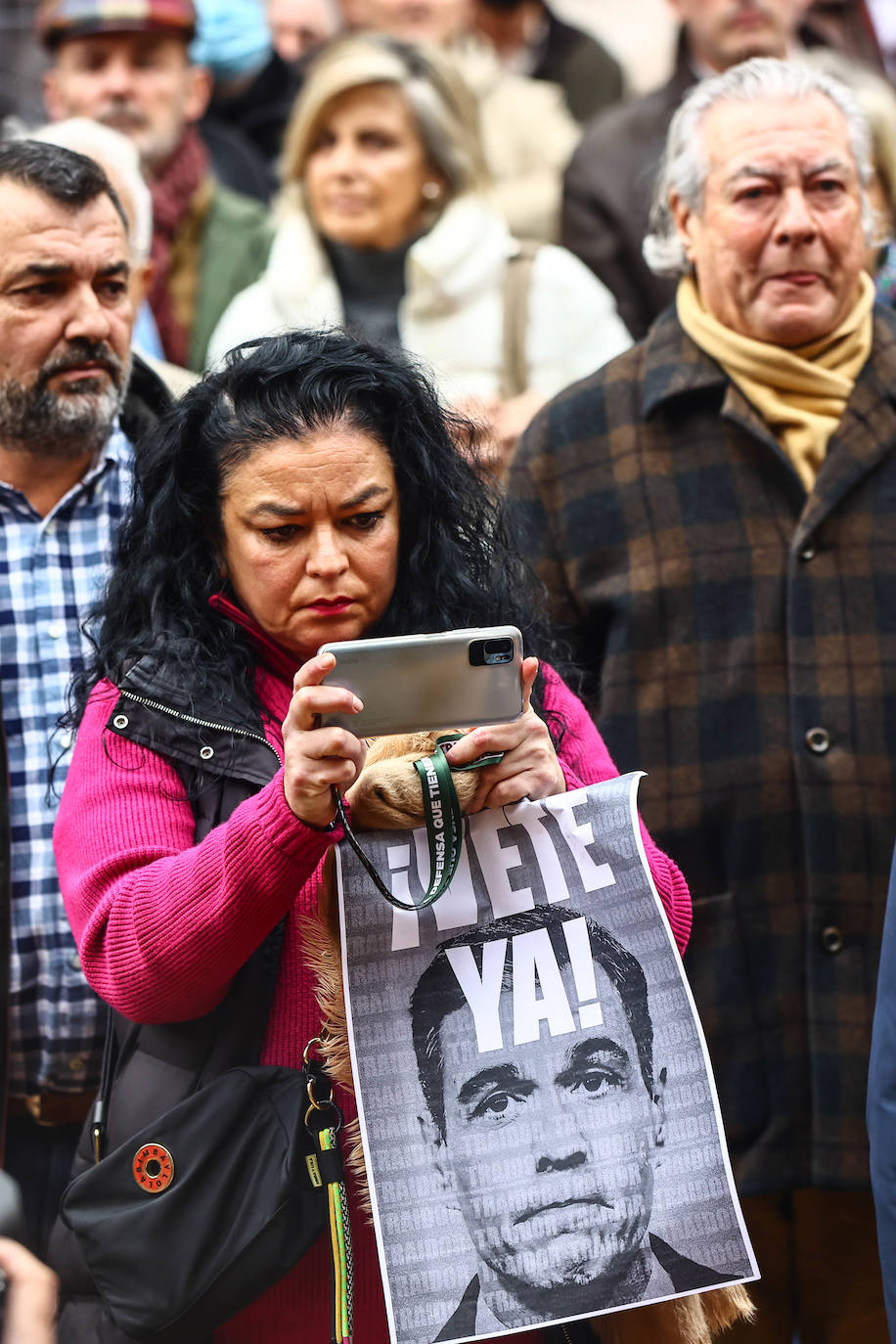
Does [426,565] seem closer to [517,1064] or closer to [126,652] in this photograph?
[126,652]

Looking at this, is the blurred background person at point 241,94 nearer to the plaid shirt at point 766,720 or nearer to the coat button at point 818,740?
the plaid shirt at point 766,720

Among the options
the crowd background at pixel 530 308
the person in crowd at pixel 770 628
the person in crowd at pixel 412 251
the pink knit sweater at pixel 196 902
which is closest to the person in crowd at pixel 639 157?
the crowd background at pixel 530 308

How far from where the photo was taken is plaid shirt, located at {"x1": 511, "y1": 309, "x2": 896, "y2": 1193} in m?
3.11

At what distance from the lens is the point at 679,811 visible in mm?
3158

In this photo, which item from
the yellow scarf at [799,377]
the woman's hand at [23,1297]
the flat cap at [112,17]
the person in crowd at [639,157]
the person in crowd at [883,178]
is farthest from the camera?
the flat cap at [112,17]

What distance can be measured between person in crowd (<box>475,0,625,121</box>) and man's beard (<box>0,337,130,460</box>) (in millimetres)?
3459

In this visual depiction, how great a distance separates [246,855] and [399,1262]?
1.61 feet

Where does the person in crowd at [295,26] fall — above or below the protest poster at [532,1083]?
above

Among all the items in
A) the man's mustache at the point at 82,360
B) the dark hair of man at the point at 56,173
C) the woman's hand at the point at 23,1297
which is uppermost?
the dark hair of man at the point at 56,173

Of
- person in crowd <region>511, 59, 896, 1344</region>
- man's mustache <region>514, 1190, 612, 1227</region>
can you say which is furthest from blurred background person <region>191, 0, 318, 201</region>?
man's mustache <region>514, 1190, 612, 1227</region>

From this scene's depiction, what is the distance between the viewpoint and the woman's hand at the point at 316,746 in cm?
194

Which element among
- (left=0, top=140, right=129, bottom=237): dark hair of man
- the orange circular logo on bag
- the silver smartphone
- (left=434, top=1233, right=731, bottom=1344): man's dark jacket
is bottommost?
(left=434, top=1233, right=731, bottom=1344): man's dark jacket

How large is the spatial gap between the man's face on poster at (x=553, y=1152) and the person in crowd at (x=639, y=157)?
9.20 feet

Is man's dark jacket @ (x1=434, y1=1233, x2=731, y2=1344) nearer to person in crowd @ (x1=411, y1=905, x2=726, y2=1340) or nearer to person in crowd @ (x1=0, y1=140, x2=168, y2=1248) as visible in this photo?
person in crowd @ (x1=411, y1=905, x2=726, y2=1340)
